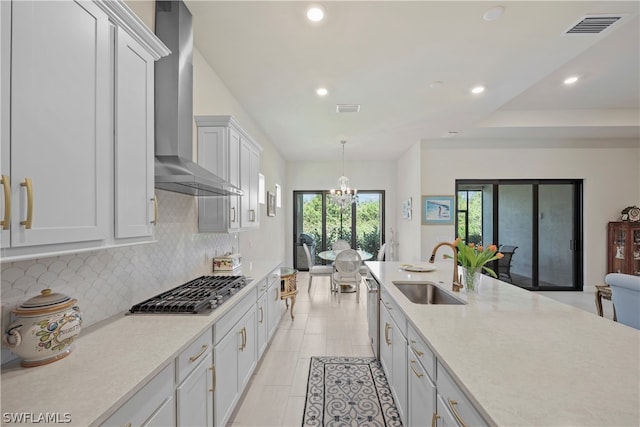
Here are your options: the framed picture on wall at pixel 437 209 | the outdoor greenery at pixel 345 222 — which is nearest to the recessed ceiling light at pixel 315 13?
the framed picture on wall at pixel 437 209

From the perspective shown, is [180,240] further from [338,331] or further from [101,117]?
[338,331]

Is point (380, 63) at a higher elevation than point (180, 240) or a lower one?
higher

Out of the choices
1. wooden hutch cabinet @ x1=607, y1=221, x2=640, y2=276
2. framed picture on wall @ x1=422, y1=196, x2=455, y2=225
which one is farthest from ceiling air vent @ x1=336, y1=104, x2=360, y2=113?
wooden hutch cabinet @ x1=607, y1=221, x2=640, y2=276

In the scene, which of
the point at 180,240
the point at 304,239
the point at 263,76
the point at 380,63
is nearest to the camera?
the point at 180,240

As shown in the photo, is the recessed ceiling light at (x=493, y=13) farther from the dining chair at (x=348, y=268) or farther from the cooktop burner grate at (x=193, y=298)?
the dining chair at (x=348, y=268)

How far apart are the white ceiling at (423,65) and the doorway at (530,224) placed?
112 cm

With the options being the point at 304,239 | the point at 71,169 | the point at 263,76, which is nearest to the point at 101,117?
the point at 71,169

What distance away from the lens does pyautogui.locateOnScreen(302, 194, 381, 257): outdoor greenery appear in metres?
7.22

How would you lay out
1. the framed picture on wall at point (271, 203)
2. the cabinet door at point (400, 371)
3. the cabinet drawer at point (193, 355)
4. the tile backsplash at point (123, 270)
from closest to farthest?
1. the tile backsplash at point (123, 270)
2. the cabinet drawer at point (193, 355)
3. the cabinet door at point (400, 371)
4. the framed picture on wall at point (271, 203)

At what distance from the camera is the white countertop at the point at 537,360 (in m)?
0.77

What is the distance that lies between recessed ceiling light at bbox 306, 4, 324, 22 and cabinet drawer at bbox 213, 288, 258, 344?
2.16 metres

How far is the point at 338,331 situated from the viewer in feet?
11.5

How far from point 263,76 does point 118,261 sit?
227 cm

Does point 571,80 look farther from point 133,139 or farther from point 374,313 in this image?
point 133,139
